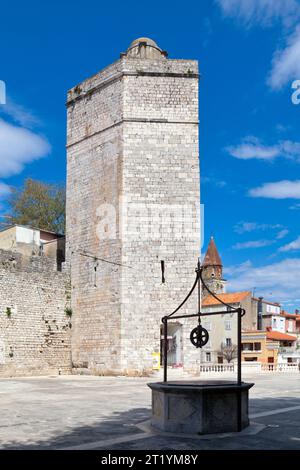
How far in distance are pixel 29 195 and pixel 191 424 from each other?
2902cm

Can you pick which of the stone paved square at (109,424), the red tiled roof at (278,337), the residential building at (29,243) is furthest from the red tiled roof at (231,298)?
the stone paved square at (109,424)

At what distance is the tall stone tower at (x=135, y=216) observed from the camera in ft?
65.1

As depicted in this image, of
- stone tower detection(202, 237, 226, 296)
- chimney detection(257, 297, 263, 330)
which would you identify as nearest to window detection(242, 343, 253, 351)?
chimney detection(257, 297, 263, 330)

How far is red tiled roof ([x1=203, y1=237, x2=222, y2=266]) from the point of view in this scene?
75125 mm

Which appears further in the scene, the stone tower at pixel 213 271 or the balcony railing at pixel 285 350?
the stone tower at pixel 213 271

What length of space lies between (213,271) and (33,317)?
5563cm

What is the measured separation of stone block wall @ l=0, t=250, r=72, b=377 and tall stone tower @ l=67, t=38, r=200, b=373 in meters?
0.57

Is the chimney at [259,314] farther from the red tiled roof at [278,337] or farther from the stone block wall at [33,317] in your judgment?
the stone block wall at [33,317]

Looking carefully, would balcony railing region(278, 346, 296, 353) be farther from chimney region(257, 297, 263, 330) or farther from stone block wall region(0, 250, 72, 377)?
stone block wall region(0, 250, 72, 377)

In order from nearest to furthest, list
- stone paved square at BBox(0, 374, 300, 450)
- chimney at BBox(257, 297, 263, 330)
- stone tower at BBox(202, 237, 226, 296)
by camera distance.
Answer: stone paved square at BBox(0, 374, 300, 450)
chimney at BBox(257, 297, 263, 330)
stone tower at BBox(202, 237, 226, 296)

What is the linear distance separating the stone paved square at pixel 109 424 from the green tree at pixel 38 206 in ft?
72.8

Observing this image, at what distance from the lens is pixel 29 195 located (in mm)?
34344
